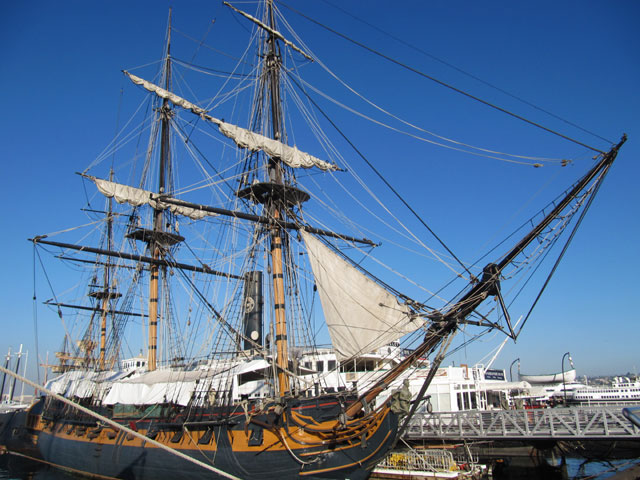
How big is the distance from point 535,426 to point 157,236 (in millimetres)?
25674

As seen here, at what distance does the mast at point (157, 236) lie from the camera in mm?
30391

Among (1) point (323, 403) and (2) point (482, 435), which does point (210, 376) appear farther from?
(2) point (482, 435)

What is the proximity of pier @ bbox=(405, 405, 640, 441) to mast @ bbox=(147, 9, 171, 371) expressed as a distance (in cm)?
1706

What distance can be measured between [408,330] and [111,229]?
35.0 metres

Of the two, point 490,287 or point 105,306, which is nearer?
point 490,287

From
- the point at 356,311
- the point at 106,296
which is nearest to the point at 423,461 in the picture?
the point at 356,311

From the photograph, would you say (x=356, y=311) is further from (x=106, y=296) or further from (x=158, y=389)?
(x=106, y=296)

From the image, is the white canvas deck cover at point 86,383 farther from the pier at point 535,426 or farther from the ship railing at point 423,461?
the pier at point 535,426

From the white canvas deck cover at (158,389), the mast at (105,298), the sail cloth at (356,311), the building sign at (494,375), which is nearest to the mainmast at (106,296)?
the mast at (105,298)

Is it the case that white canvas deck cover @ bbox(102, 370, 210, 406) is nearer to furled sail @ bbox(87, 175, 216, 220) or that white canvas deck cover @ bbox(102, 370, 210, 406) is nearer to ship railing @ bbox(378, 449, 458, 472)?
ship railing @ bbox(378, 449, 458, 472)

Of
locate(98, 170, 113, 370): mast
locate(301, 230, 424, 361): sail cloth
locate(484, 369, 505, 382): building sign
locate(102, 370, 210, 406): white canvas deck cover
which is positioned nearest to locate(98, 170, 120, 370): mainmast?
locate(98, 170, 113, 370): mast

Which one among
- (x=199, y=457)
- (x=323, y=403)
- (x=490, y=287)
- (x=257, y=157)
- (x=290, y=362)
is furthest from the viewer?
(x=257, y=157)

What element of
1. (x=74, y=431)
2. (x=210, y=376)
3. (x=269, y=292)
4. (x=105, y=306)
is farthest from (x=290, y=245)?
(x=105, y=306)

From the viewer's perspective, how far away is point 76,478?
24828 mm
